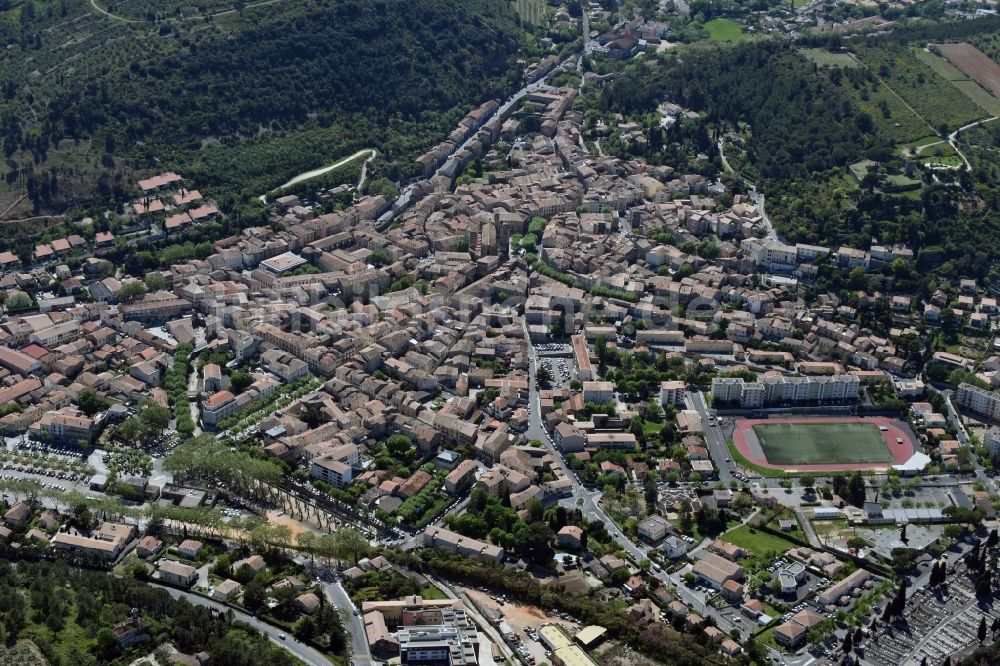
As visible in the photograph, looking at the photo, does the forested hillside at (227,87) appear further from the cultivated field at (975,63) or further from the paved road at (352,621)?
the paved road at (352,621)

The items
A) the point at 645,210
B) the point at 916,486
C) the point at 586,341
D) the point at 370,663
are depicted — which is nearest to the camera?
the point at 370,663

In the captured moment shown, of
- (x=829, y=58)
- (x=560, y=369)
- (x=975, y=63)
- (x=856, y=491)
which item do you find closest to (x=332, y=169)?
(x=560, y=369)

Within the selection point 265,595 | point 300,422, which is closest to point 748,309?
point 300,422

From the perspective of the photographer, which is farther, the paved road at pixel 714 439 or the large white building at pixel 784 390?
the large white building at pixel 784 390

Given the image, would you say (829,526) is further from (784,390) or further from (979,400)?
(979,400)

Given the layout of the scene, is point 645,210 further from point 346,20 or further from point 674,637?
point 674,637

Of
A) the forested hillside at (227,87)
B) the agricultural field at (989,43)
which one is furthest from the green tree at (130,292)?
the agricultural field at (989,43)

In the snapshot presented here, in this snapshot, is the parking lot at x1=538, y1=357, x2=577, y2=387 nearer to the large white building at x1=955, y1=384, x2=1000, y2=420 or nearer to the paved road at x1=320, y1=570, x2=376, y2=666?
the paved road at x1=320, y1=570, x2=376, y2=666
